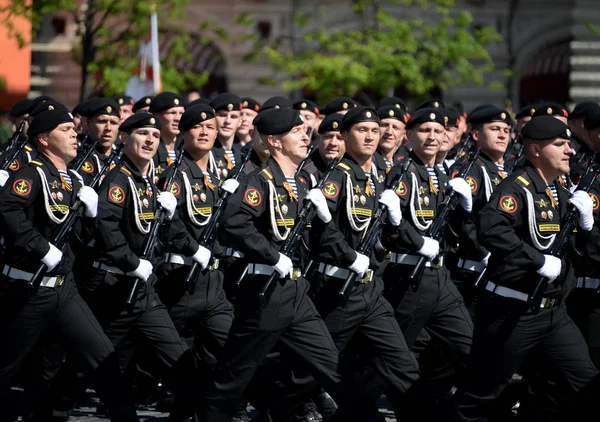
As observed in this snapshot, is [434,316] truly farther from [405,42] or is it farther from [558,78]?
[558,78]

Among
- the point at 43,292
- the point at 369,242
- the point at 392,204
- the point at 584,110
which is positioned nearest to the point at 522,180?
the point at 392,204

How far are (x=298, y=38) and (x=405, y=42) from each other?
13.4 ft

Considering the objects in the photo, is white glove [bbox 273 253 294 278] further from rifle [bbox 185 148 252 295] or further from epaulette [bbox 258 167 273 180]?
rifle [bbox 185 148 252 295]

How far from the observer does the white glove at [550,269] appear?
25.7ft

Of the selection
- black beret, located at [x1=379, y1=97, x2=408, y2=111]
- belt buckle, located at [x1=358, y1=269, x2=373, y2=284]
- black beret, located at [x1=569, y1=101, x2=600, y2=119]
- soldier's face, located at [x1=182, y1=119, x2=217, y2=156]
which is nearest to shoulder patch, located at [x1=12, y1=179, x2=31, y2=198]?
soldier's face, located at [x1=182, y1=119, x2=217, y2=156]

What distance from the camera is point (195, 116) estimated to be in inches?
390

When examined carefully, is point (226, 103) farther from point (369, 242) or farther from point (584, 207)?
point (584, 207)

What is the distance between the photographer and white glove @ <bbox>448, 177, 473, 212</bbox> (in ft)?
30.6

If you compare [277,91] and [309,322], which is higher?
[309,322]

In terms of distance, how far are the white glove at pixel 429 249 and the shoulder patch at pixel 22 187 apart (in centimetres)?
252

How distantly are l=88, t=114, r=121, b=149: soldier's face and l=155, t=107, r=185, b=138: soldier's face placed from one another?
0.38m

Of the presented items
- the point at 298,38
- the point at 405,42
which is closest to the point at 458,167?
the point at 405,42

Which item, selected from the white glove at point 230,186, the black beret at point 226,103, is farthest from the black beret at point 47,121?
the black beret at point 226,103

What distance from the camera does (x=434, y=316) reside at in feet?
30.1
